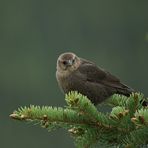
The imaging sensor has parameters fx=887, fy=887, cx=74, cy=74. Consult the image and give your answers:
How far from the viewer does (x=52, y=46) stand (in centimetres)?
4219

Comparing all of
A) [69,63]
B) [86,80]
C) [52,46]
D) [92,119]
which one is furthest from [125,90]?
[52,46]

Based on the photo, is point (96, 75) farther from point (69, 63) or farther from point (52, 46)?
point (52, 46)

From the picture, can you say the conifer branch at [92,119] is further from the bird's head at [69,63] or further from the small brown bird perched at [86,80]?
the bird's head at [69,63]

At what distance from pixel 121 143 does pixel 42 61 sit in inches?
1476

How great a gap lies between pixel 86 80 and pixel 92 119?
201cm

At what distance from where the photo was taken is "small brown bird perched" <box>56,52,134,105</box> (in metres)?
5.58

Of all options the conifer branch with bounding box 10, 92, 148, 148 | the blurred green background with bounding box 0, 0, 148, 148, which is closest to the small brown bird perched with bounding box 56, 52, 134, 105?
the conifer branch with bounding box 10, 92, 148, 148

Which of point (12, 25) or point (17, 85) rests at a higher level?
point (12, 25)

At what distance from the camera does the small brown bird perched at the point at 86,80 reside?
5582 millimetres

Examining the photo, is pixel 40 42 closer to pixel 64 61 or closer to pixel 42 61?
pixel 42 61

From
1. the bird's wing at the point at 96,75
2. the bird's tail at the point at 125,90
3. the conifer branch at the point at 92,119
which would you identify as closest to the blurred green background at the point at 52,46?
the bird's wing at the point at 96,75

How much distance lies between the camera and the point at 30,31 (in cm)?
4572

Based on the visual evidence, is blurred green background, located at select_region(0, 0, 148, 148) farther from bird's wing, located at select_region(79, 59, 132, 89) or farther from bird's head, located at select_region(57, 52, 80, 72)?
bird's wing, located at select_region(79, 59, 132, 89)

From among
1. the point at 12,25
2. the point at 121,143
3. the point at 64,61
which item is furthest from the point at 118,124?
the point at 12,25
